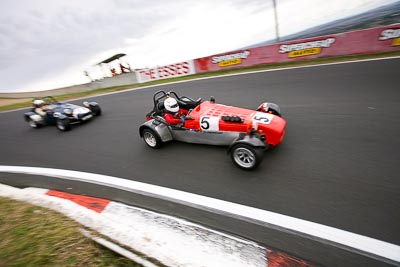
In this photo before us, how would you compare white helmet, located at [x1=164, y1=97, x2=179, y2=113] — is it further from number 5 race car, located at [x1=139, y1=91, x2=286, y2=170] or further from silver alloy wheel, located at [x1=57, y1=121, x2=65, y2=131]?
silver alloy wheel, located at [x1=57, y1=121, x2=65, y2=131]

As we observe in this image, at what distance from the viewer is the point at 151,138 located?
4930mm

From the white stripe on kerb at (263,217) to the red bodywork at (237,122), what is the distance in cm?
140

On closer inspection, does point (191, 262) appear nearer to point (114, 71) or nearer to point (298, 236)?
point (298, 236)

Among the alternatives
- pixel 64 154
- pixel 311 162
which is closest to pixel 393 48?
pixel 311 162

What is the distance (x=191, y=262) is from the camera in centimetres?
209

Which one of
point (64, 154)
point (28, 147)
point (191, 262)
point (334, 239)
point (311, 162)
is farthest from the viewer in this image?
point (28, 147)

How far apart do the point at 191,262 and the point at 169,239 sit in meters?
0.41

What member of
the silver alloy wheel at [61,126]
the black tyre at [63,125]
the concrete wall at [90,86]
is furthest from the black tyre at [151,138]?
the concrete wall at [90,86]

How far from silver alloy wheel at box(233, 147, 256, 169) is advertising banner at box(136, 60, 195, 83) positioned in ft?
41.0

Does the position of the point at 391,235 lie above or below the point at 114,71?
below

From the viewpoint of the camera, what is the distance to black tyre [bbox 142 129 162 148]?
471cm

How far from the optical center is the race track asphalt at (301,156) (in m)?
2.72

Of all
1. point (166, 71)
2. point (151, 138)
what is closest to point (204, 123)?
point (151, 138)

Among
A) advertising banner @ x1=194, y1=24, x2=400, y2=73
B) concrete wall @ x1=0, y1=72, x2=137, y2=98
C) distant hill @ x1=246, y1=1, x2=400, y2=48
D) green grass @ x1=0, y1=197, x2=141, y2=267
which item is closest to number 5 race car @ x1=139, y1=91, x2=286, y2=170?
green grass @ x1=0, y1=197, x2=141, y2=267
